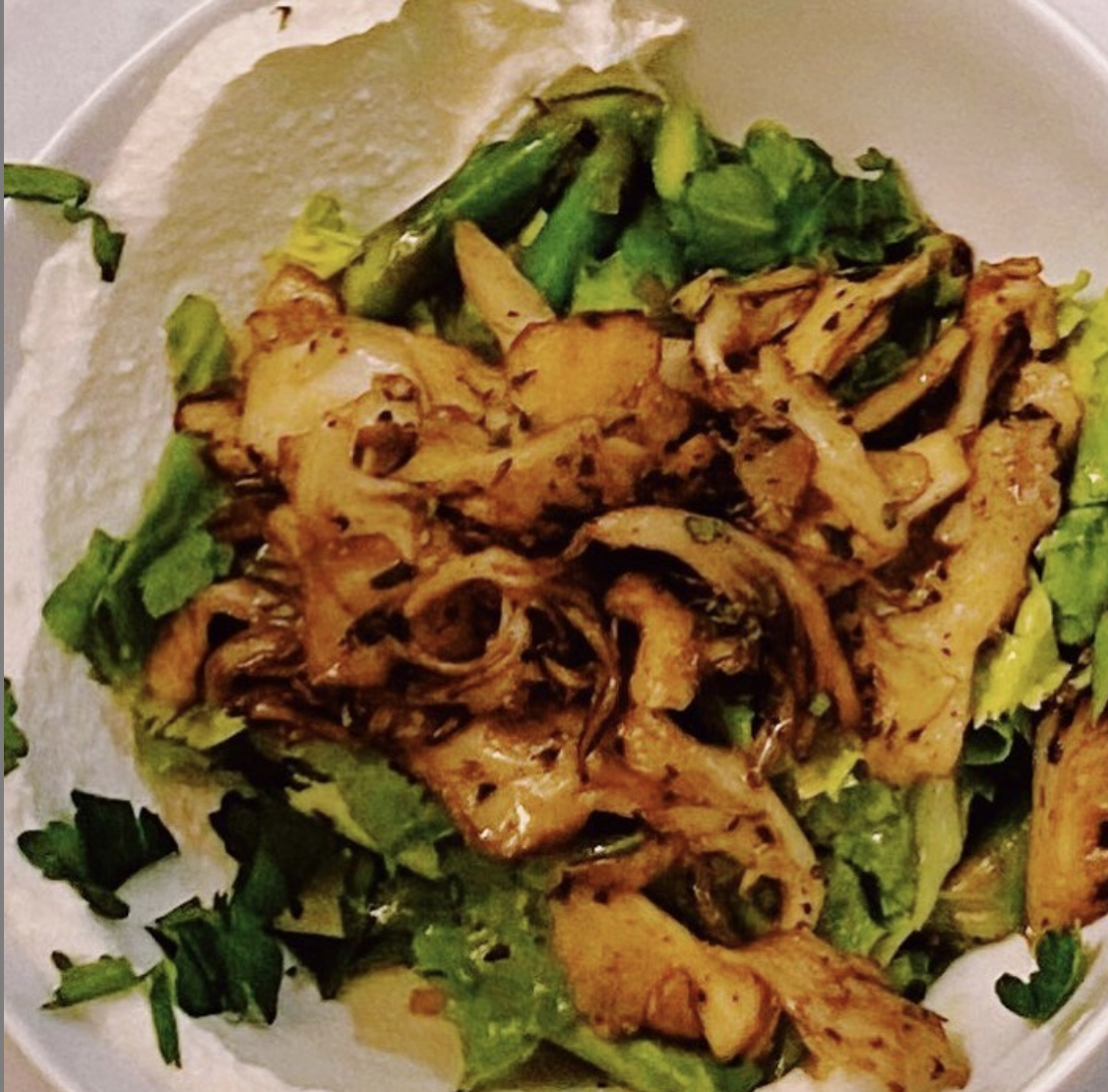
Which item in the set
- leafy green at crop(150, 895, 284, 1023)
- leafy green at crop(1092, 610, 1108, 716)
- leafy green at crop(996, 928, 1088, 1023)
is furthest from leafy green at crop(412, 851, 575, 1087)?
leafy green at crop(1092, 610, 1108, 716)

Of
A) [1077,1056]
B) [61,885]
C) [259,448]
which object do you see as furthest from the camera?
[259,448]

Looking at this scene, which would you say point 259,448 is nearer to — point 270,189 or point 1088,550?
point 270,189

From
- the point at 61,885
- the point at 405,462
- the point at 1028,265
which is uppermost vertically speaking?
the point at 1028,265

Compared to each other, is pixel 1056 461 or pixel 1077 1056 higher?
pixel 1056 461

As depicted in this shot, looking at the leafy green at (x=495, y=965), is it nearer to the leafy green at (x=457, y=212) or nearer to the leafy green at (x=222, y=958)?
the leafy green at (x=222, y=958)

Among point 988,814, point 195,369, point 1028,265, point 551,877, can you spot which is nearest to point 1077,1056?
point 988,814

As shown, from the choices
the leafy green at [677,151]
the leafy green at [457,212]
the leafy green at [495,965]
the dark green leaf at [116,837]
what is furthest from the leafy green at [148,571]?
the leafy green at [677,151]

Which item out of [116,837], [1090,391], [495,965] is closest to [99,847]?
[116,837]

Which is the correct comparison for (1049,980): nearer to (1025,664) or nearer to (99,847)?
(1025,664)
